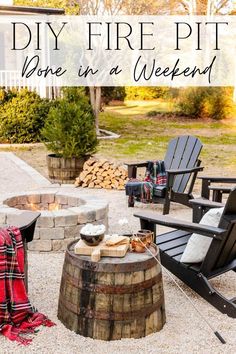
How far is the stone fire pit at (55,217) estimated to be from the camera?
4.64 metres

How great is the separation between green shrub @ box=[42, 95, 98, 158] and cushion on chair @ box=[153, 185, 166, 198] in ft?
7.94

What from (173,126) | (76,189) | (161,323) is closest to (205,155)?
(76,189)

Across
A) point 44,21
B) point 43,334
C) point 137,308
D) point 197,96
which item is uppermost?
point 44,21

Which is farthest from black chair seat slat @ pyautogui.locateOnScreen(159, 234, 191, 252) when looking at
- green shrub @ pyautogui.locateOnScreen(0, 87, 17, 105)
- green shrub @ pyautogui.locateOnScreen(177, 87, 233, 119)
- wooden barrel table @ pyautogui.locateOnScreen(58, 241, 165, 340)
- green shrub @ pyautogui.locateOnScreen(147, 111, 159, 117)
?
green shrub @ pyautogui.locateOnScreen(147, 111, 159, 117)

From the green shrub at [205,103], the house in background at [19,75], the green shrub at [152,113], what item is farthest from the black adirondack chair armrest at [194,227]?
the green shrub at [152,113]

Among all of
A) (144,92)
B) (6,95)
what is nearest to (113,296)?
(6,95)

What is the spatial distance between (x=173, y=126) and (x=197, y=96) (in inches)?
Result: 109

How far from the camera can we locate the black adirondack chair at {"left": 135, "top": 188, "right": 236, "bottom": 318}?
3271 millimetres

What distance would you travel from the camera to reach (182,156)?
22.7 feet

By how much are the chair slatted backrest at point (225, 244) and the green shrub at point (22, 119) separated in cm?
979

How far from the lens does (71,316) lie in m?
3.06

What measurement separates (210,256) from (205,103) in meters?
16.8

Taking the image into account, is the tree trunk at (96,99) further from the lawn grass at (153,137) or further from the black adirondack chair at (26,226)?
the black adirondack chair at (26,226)

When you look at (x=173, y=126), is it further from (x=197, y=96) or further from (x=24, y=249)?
(x=24, y=249)
